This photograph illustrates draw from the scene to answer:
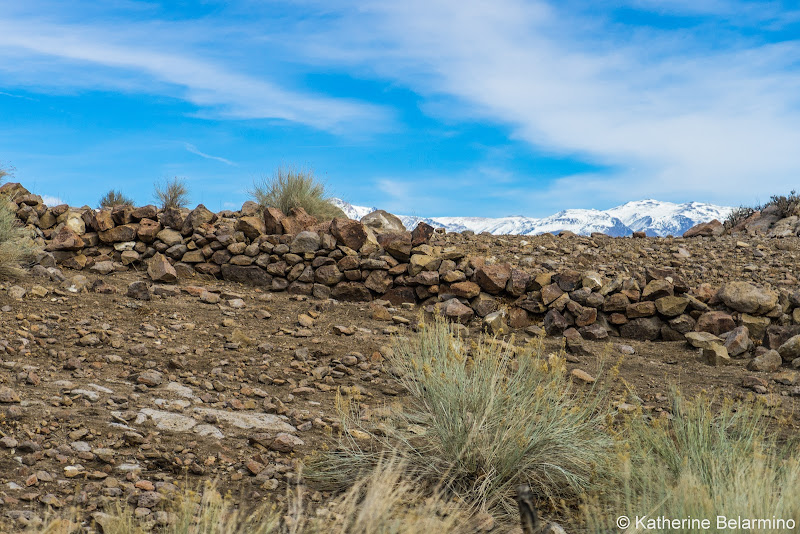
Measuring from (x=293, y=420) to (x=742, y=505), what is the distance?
9.88 feet

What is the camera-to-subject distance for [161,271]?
26.3 feet

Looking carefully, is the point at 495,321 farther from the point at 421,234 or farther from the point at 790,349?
the point at 790,349

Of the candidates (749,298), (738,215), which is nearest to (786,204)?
(738,215)

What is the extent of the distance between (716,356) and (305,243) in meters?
4.90

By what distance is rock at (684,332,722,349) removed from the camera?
6.87 meters

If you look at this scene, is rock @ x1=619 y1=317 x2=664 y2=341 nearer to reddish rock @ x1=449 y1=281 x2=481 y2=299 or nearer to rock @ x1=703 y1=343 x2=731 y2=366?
rock @ x1=703 y1=343 x2=731 y2=366

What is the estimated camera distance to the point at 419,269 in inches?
309

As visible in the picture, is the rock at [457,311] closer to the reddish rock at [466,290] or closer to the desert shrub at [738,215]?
the reddish rock at [466,290]

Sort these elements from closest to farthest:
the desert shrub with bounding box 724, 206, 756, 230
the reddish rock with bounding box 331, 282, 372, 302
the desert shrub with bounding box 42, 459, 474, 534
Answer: the desert shrub with bounding box 42, 459, 474, 534 → the reddish rock with bounding box 331, 282, 372, 302 → the desert shrub with bounding box 724, 206, 756, 230

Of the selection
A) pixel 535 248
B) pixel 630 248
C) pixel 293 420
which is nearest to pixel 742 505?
pixel 293 420

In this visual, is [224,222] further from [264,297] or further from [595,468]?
[595,468]

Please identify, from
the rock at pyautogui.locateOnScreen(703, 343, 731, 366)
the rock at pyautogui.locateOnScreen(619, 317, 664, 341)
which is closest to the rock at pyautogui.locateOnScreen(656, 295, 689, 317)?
the rock at pyautogui.locateOnScreen(619, 317, 664, 341)

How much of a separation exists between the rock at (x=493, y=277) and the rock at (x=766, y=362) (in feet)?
8.81

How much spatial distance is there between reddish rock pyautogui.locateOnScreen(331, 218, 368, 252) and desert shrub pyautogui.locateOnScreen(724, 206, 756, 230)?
35.0ft
